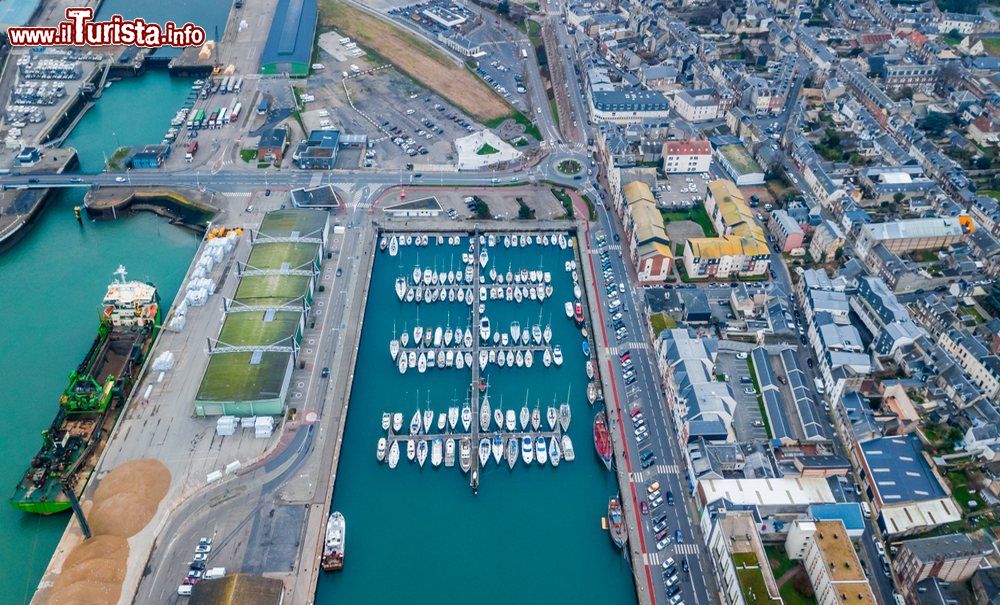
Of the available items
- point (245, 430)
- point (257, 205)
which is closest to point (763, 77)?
point (257, 205)

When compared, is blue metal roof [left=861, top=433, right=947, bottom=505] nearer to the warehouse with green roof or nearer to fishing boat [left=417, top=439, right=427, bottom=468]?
fishing boat [left=417, top=439, right=427, bottom=468]

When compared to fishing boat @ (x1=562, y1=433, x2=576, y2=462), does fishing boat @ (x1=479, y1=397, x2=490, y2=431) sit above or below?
above

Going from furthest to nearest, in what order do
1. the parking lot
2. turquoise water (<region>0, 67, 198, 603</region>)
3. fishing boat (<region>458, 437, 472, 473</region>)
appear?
1. the parking lot
2. fishing boat (<region>458, 437, 472, 473</region>)
3. turquoise water (<region>0, 67, 198, 603</region>)

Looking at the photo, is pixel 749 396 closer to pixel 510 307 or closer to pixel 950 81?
pixel 510 307

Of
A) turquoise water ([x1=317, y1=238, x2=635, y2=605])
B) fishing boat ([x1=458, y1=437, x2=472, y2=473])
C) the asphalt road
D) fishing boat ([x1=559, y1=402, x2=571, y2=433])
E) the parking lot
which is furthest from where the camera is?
fishing boat ([x1=559, y1=402, x2=571, y2=433])

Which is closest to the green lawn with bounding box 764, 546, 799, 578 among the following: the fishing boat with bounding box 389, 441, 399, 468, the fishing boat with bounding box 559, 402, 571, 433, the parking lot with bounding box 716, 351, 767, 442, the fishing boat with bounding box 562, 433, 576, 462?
the parking lot with bounding box 716, 351, 767, 442
